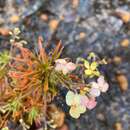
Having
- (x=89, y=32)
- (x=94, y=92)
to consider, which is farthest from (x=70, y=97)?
(x=89, y=32)

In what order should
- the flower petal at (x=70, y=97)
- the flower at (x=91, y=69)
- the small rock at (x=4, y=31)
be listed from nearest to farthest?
the flower petal at (x=70, y=97)
the flower at (x=91, y=69)
the small rock at (x=4, y=31)

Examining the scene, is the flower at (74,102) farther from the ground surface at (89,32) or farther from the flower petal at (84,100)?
the ground surface at (89,32)

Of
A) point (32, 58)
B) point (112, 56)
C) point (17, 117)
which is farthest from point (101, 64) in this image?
point (17, 117)

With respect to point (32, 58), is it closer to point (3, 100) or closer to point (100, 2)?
point (3, 100)

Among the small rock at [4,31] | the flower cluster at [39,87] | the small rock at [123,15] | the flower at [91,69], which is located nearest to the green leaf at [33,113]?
the flower cluster at [39,87]

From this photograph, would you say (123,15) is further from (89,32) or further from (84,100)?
(84,100)

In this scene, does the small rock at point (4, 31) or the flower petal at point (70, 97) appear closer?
the flower petal at point (70, 97)

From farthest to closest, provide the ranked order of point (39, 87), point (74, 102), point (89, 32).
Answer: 1. point (89, 32)
2. point (39, 87)
3. point (74, 102)

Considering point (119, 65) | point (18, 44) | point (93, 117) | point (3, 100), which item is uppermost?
point (18, 44)
